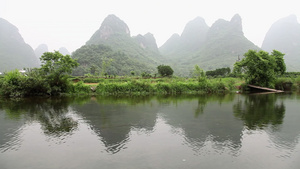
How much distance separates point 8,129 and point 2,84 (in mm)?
15619

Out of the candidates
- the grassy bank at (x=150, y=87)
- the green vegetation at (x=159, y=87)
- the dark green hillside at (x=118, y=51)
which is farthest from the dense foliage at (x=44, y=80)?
the dark green hillside at (x=118, y=51)

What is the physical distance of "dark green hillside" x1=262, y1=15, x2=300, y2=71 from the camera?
132750 mm

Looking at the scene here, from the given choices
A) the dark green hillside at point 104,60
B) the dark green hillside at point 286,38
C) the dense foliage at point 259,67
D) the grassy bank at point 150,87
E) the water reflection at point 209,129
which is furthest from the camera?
the dark green hillside at point 286,38

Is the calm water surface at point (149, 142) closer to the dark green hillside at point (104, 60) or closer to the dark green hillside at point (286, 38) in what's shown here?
the dark green hillside at point (104, 60)

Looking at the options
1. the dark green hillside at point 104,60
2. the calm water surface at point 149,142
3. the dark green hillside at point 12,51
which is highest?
the dark green hillside at point 12,51

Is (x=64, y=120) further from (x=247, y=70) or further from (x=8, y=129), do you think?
(x=247, y=70)

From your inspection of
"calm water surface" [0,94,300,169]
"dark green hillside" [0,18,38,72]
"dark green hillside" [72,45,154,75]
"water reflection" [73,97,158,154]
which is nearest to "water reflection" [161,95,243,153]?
"calm water surface" [0,94,300,169]

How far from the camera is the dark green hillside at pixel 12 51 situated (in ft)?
363

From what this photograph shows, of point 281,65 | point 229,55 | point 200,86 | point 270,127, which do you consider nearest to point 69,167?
point 270,127

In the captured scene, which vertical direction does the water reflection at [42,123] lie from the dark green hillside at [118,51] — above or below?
below

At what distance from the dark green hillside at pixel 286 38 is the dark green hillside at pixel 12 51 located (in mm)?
157258

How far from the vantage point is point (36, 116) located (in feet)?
39.2

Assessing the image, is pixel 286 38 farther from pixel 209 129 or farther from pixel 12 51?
pixel 12 51

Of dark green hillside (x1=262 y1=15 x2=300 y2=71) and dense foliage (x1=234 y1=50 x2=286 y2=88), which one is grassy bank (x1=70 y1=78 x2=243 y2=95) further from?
dark green hillside (x1=262 y1=15 x2=300 y2=71)
